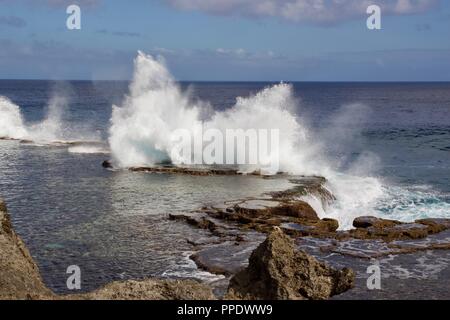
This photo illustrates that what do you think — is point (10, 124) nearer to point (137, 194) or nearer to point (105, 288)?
point (137, 194)

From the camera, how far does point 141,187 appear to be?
34219 mm

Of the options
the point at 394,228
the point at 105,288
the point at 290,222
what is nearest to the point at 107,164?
the point at 290,222

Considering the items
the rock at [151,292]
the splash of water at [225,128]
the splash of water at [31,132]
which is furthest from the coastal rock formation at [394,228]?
the splash of water at [31,132]

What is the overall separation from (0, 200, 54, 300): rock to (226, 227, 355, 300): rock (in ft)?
14.6

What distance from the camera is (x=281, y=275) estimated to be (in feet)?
44.4

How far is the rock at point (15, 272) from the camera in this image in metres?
11.2

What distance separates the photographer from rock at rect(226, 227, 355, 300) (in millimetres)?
13406

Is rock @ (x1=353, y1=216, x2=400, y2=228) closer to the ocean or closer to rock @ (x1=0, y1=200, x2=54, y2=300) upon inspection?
the ocean

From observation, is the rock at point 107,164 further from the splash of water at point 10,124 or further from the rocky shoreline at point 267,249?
the splash of water at point 10,124

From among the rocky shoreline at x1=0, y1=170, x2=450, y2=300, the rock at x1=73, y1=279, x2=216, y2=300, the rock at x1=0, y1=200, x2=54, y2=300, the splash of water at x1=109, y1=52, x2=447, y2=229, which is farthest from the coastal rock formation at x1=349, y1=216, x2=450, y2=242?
the rock at x1=0, y1=200, x2=54, y2=300

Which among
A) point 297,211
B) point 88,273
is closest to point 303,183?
point 297,211

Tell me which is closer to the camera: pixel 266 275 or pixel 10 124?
pixel 266 275

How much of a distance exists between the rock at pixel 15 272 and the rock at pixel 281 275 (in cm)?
445

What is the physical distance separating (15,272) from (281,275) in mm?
5987
